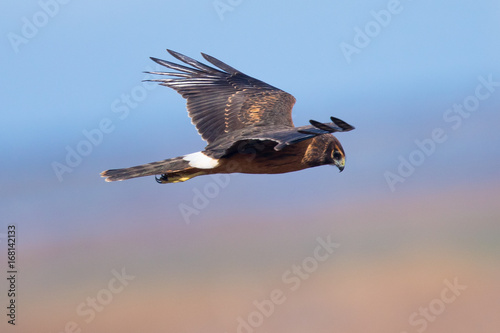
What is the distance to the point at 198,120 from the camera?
10422 mm

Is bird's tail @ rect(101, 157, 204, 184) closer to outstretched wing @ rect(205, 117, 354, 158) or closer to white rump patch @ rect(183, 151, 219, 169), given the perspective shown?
white rump patch @ rect(183, 151, 219, 169)

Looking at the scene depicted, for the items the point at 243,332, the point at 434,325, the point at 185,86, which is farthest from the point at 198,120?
the point at 243,332

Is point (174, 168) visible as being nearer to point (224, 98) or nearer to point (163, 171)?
point (163, 171)

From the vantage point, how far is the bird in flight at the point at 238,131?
880cm

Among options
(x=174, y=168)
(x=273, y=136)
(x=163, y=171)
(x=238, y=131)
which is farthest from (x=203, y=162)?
(x=273, y=136)

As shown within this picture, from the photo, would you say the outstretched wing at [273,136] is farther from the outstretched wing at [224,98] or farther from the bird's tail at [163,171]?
the outstretched wing at [224,98]

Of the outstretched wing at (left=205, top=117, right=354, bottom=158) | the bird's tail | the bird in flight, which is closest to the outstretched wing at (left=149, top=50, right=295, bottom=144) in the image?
the bird in flight

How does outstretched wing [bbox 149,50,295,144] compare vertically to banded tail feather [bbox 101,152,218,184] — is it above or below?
above

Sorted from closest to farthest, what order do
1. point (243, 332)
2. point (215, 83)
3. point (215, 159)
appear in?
point (215, 159), point (215, 83), point (243, 332)

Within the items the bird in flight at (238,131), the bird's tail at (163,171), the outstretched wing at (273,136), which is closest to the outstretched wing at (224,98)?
the bird in flight at (238,131)

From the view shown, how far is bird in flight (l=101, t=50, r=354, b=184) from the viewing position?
28.9 ft

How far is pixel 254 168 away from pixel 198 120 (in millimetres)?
1771

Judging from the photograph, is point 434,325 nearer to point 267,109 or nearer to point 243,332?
point 243,332

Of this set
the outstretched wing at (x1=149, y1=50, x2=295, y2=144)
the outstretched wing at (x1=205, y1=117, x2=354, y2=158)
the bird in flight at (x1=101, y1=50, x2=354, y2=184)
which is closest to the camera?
the outstretched wing at (x1=205, y1=117, x2=354, y2=158)
